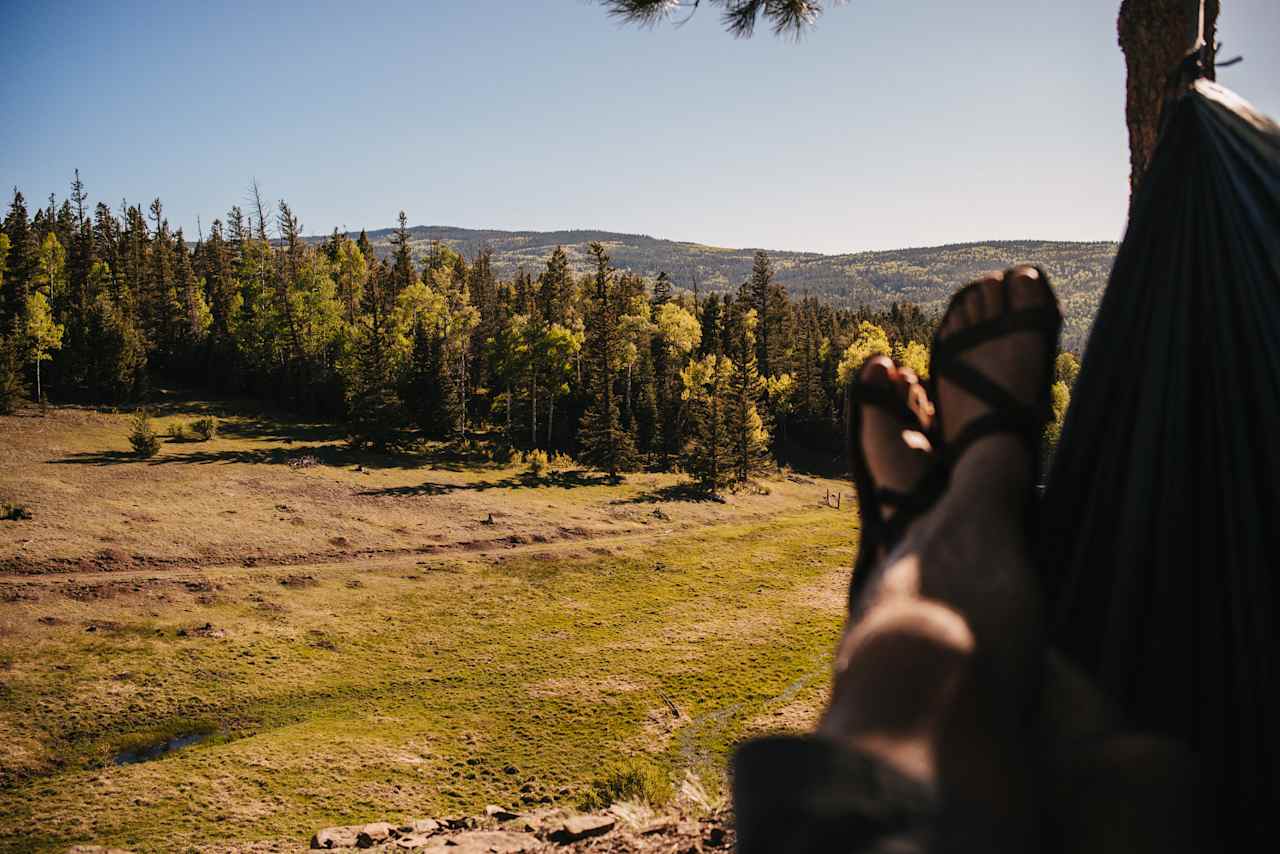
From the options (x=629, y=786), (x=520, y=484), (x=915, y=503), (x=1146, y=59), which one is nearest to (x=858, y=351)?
(x=520, y=484)

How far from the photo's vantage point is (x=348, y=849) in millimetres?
7668

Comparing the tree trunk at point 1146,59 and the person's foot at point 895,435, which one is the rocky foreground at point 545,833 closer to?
the person's foot at point 895,435

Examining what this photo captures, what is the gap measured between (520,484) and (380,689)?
21297 millimetres

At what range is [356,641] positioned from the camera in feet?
55.4

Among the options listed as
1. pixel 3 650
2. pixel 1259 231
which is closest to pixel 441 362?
pixel 3 650

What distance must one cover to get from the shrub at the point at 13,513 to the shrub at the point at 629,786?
75.7ft

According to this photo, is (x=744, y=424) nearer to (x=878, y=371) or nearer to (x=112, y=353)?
(x=112, y=353)

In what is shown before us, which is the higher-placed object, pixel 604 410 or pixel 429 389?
pixel 429 389

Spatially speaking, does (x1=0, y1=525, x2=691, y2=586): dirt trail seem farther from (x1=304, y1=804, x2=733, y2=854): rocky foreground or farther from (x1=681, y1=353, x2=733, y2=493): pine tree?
(x1=304, y1=804, x2=733, y2=854): rocky foreground

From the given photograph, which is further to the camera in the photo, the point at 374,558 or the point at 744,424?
the point at 744,424

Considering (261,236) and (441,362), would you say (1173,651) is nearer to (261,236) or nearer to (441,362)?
(441,362)

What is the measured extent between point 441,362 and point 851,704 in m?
43.7

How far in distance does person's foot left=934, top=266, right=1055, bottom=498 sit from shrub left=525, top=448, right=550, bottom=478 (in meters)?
36.1

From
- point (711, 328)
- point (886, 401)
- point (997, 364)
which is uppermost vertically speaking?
point (711, 328)
